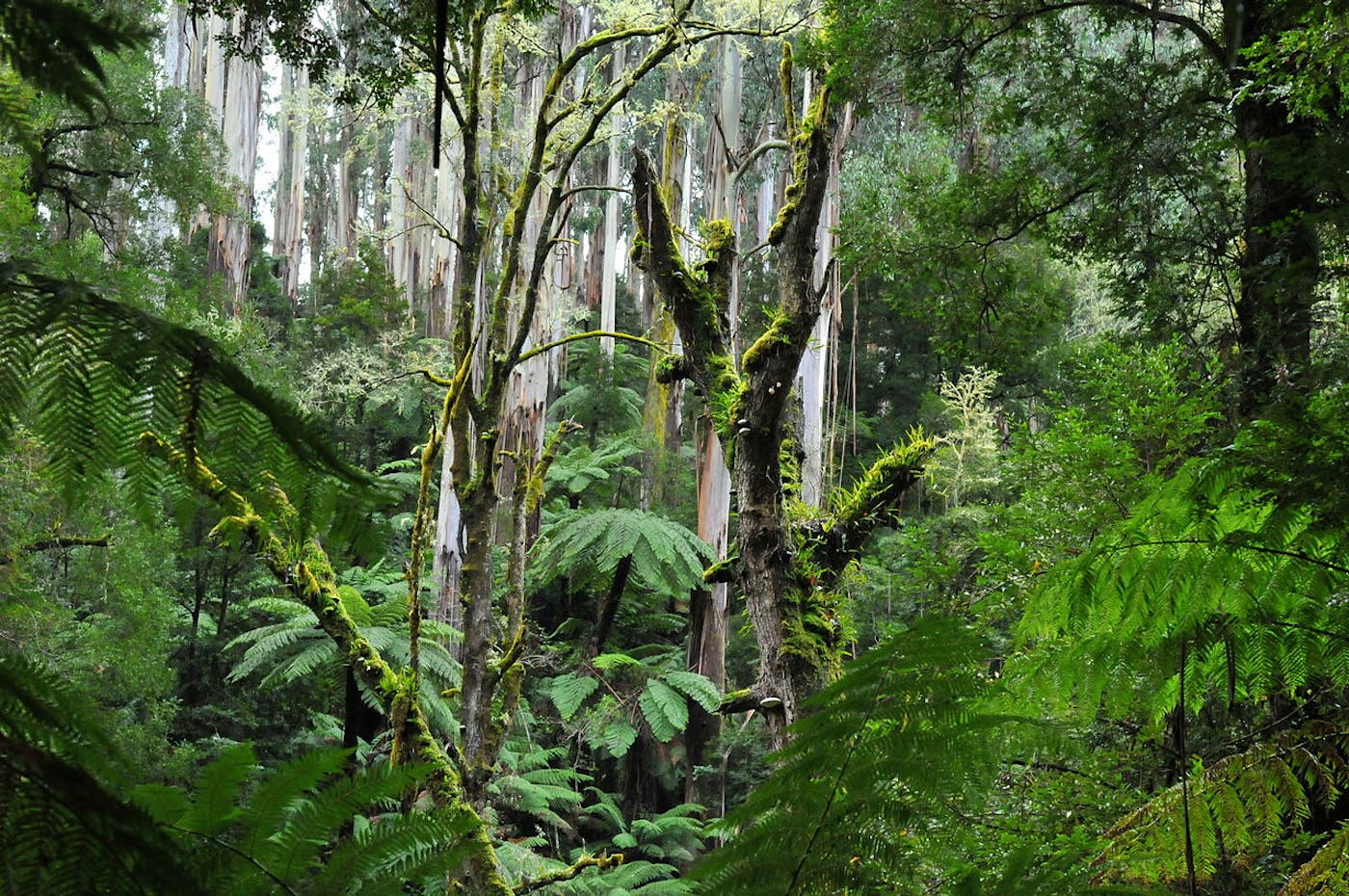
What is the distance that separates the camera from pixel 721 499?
42.9ft

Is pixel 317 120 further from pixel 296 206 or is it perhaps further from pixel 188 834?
pixel 188 834

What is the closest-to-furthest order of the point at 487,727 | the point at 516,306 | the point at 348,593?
the point at 487,727 → the point at 348,593 → the point at 516,306

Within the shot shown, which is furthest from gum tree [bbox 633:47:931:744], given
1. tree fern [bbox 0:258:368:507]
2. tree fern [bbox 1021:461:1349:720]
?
tree fern [bbox 0:258:368:507]

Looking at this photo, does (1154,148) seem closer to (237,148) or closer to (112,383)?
(112,383)

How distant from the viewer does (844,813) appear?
1.54 metres

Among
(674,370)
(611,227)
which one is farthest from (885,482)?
(611,227)

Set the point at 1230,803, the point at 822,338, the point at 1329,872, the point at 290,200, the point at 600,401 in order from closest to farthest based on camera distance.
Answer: the point at 1329,872 → the point at 1230,803 → the point at 822,338 → the point at 600,401 → the point at 290,200

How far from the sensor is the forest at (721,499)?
1.16 metres

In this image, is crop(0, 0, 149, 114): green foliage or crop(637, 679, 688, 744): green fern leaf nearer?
crop(0, 0, 149, 114): green foliage

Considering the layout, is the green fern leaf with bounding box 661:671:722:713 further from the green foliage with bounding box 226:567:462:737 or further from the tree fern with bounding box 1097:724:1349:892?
the tree fern with bounding box 1097:724:1349:892

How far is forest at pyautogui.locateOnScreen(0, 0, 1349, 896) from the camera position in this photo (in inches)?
45.6

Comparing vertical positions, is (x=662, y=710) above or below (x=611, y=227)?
below

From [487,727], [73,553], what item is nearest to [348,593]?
[73,553]

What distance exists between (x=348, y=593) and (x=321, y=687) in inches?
116
